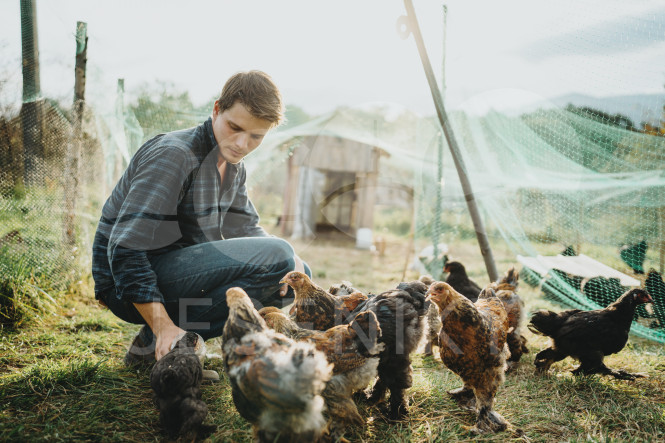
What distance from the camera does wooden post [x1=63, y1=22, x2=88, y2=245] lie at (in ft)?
10.8

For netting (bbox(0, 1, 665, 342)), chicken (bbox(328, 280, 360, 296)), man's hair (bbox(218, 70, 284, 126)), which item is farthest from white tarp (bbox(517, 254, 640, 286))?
man's hair (bbox(218, 70, 284, 126))

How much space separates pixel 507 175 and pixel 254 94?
290 centimetres

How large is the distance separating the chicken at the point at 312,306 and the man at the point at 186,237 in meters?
0.10

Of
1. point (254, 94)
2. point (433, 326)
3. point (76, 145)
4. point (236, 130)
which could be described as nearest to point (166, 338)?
point (236, 130)

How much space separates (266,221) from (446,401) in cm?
831

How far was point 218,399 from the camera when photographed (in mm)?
1938

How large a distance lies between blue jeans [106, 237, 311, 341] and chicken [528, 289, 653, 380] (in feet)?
6.15

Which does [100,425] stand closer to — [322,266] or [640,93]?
[640,93]

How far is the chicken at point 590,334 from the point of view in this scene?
8.01ft

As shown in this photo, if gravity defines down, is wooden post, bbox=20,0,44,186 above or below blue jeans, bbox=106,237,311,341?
above

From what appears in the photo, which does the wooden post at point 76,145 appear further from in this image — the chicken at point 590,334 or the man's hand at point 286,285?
the chicken at point 590,334

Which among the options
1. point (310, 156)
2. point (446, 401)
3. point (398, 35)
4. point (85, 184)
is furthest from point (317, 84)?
point (310, 156)

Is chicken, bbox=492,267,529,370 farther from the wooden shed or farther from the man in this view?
the wooden shed

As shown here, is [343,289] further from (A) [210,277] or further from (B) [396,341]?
(A) [210,277]
